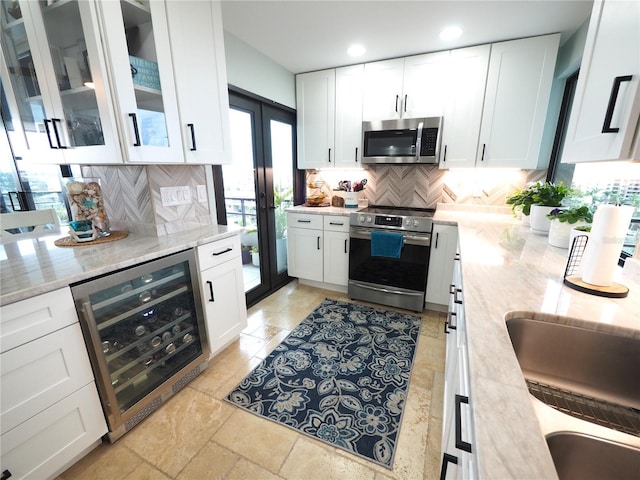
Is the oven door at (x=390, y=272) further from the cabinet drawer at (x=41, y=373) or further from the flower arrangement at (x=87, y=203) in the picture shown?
the cabinet drawer at (x=41, y=373)

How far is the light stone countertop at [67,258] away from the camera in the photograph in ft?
3.53

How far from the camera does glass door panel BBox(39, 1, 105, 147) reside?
1.36m

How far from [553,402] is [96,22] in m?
2.42

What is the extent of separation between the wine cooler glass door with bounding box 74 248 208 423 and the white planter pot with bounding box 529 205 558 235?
2.43 m

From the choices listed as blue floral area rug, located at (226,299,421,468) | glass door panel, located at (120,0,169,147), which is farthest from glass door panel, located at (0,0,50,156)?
blue floral area rug, located at (226,299,421,468)

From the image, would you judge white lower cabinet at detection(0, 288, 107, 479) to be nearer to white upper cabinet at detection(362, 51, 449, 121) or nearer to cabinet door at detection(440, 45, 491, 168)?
white upper cabinet at detection(362, 51, 449, 121)

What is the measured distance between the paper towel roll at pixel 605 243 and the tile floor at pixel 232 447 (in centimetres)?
111

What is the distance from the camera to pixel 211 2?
171 centimetres

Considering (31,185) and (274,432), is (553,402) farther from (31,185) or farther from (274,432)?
(31,185)

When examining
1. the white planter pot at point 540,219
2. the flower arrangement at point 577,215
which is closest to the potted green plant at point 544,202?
the white planter pot at point 540,219

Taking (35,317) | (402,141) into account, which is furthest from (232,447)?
(402,141)

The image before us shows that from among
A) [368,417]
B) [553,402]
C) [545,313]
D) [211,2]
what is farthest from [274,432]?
[211,2]

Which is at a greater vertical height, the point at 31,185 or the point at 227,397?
the point at 31,185

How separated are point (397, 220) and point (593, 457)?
83.8 inches
